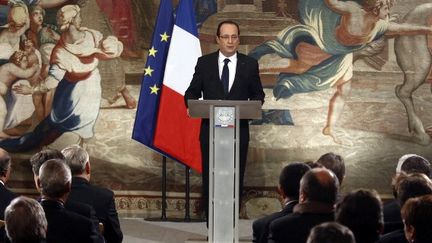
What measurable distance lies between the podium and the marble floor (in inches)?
61.3

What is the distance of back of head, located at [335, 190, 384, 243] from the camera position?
5.83m

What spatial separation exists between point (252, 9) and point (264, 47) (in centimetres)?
50

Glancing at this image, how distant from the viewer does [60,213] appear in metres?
6.56

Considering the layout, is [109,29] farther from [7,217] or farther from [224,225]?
[7,217]

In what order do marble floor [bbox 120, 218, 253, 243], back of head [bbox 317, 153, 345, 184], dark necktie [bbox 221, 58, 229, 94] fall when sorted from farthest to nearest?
marble floor [bbox 120, 218, 253, 243] < dark necktie [bbox 221, 58, 229, 94] < back of head [bbox 317, 153, 345, 184]

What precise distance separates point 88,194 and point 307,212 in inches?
77.8

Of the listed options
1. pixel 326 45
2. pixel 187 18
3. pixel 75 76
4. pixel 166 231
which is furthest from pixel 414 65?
pixel 75 76

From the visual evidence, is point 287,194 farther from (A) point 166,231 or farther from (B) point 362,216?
(A) point 166,231

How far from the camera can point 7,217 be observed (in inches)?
224

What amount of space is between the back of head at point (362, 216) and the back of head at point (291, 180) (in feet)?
3.71

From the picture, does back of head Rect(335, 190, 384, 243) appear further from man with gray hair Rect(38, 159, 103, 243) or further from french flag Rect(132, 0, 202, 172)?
french flag Rect(132, 0, 202, 172)

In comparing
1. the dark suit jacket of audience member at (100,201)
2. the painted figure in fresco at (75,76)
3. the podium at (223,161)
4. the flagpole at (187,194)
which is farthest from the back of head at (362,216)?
the painted figure in fresco at (75,76)

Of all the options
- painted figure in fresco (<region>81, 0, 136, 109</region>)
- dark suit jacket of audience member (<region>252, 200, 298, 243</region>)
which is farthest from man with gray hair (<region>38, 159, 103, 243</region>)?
painted figure in fresco (<region>81, 0, 136, 109</region>)

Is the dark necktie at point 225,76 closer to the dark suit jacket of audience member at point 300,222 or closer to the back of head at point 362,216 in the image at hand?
the dark suit jacket of audience member at point 300,222
